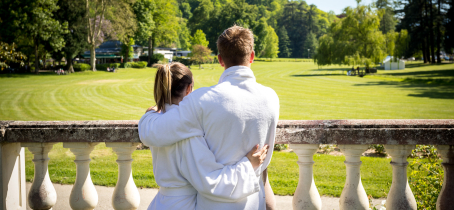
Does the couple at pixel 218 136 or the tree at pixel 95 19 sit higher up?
the tree at pixel 95 19

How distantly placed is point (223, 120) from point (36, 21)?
42.3 metres

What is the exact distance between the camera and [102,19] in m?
44.9

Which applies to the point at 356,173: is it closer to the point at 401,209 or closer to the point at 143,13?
the point at 401,209

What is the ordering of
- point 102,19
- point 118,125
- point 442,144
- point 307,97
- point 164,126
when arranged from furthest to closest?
point 102,19 → point 307,97 → point 118,125 → point 442,144 → point 164,126

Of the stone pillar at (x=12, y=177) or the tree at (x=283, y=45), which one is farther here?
the tree at (x=283, y=45)

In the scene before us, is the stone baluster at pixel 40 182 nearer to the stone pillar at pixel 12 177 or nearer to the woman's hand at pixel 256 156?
the stone pillar at pixel 12 177

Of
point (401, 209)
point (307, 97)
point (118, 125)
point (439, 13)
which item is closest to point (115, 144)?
point (118, 125)

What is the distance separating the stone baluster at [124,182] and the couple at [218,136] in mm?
767

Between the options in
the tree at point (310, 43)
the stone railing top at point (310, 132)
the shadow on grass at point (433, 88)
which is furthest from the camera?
the tree at point (310, 43)

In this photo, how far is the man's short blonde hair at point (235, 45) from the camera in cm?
180

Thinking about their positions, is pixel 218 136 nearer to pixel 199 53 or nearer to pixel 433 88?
pixel 433 88

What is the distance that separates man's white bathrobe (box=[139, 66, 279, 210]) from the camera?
1728 mm

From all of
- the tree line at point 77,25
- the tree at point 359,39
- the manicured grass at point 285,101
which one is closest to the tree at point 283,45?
the tree line at point 77,25

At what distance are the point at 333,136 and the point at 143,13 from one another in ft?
184
